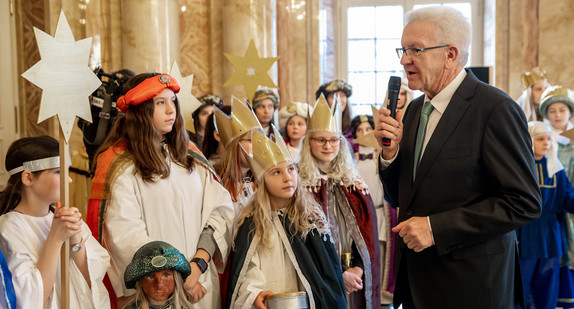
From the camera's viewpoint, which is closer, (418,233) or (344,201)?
(418,233)

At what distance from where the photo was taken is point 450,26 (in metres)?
2.20

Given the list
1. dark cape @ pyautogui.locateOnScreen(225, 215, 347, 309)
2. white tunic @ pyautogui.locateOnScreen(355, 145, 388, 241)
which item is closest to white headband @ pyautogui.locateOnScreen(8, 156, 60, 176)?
dark cape @ pyautogui.locateOnScreen(225, 215, 347, 309)

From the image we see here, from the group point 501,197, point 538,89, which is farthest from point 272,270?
point 538,89

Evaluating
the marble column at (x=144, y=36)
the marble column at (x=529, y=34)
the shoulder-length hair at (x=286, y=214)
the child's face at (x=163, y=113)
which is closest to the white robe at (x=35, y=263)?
the child's face at (x=163, y=113)

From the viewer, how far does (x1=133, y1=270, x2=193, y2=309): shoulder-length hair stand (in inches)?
109

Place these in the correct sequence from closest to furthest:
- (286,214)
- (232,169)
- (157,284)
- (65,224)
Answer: (65,224) < (157,284) < (286,214) < (232,169)

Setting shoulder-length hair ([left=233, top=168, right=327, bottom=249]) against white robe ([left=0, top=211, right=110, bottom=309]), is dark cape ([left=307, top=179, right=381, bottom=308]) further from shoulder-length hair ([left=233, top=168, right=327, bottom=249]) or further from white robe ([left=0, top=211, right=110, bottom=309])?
white robe ([left=0, top=211, right=110, bottom=309])

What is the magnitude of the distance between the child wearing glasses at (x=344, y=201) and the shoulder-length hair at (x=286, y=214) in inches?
19.0

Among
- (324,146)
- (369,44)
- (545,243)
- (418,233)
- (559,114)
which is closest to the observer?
(418,233)

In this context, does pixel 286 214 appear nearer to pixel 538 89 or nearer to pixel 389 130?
pixel 389 130

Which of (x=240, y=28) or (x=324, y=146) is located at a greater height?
(x=240, y=28)

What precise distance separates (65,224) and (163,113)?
85cm

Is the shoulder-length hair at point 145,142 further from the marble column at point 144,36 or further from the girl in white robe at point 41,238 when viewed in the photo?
the marble column at point 144,36

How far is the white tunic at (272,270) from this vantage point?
3078 millimetres
